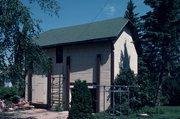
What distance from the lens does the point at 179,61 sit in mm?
24703

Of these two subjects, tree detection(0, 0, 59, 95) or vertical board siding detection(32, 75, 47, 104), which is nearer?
tree detection(0, 0, 59, 95)

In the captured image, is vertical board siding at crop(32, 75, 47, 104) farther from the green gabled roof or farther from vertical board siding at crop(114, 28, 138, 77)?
vertical board siding at crop(114, 28, 138, 77)

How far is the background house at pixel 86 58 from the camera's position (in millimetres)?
18516

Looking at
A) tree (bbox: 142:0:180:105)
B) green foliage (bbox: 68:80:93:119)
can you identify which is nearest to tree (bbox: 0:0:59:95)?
green foliage (bbox: 68:80:93:119)

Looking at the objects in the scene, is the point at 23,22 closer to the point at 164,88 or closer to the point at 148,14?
the point at 148,14

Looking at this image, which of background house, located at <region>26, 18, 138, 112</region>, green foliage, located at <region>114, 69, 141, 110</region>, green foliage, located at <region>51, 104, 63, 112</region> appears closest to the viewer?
green foliage, located at <region>114, 69, 141, 110</region>

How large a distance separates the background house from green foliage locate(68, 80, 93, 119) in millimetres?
4104

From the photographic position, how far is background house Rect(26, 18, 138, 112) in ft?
60.7

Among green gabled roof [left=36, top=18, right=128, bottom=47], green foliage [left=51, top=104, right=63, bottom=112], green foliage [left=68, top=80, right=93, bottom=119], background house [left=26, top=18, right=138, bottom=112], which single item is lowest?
green foliage [left=51, top=104, right=63, bottom=112]

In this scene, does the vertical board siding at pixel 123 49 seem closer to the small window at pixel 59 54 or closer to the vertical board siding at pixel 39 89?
the small window at pixel 59 54

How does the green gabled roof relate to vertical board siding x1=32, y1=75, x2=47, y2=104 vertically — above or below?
above

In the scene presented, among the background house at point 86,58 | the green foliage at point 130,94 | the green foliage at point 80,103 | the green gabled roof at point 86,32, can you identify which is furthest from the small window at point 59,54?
the green foliage at point 80,103

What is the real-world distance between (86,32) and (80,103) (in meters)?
9.28

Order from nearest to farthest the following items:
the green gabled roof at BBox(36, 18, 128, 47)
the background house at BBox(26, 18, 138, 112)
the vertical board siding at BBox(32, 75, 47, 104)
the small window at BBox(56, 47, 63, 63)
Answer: the background house at BBox(26, 18, 138, 112)
the green gabled roof at BBox(36, 18, 128, 47)
the small window at BBox(56, 47, 63, 63)
the vertical board siding at BBox(32, 75, 47, 104)
